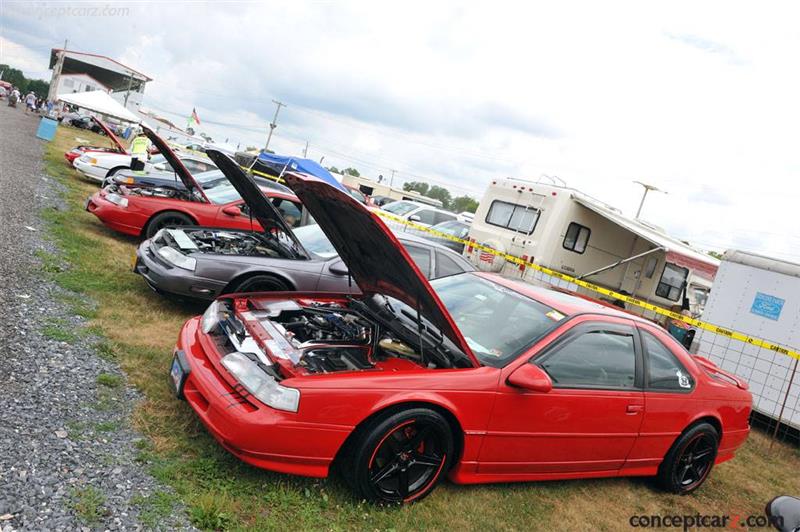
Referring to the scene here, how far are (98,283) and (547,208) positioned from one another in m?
8.14

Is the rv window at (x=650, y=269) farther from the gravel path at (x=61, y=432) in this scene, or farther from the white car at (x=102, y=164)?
the gravel path at (x=61, y=432)

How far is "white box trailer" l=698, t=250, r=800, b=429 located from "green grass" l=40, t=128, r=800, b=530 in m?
0.93

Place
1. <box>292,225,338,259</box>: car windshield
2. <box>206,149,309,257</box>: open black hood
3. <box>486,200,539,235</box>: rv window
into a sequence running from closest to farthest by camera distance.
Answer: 1. <box>206,149,309,257</box>: open black hood
2. <box>292,225,338,259</box>: car windshield
3. <box>486,200,539,235</box>: rv window

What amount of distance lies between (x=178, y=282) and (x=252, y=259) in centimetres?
75

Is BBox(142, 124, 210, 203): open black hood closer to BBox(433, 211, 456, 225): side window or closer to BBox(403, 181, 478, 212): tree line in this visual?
BBox(433, 211, 456, 225): side window

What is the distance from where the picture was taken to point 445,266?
6277mm

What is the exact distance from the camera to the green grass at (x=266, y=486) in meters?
2.97

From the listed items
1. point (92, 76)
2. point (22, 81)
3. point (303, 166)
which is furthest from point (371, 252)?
point (22, 81)

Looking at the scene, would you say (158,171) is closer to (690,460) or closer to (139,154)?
(139,154)

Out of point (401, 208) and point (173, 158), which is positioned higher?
point (401, 208)

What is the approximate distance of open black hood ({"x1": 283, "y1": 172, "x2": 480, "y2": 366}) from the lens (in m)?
3.19

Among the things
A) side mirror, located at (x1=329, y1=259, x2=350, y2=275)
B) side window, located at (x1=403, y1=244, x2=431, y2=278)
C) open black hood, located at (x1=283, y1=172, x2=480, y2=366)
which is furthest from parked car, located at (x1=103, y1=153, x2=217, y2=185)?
open black hood, located at (x1=283, y1=172, x2=480, y2=366)

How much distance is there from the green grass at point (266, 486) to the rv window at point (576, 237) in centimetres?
548

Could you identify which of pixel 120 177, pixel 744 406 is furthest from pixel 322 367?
pixel 120 177
